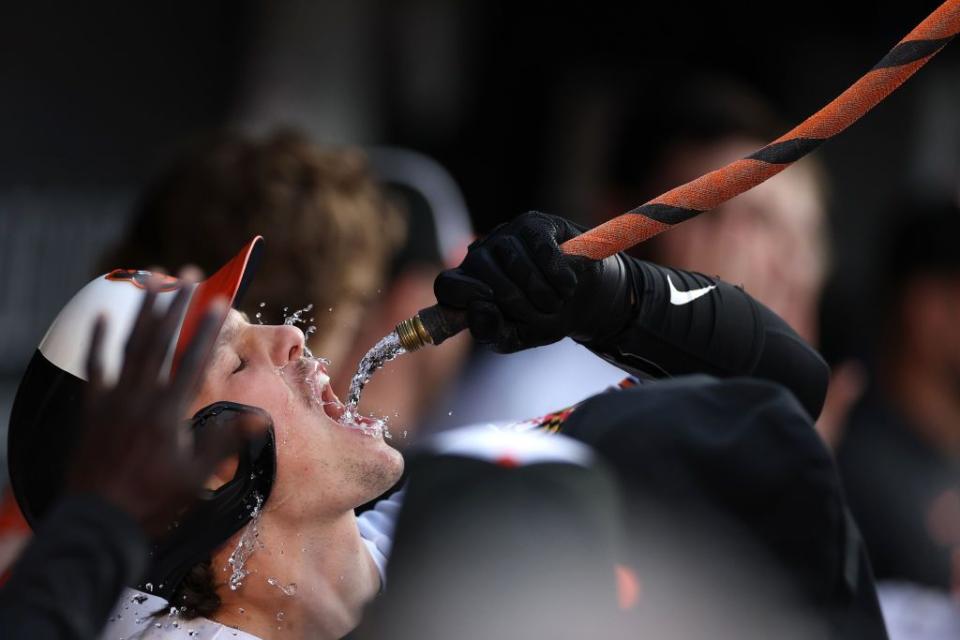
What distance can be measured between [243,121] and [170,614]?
3533mm

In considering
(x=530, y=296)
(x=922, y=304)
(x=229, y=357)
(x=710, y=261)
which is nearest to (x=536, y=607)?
(x=530, y=296)

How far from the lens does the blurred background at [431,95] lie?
4.60 m

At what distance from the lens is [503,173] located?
587cm

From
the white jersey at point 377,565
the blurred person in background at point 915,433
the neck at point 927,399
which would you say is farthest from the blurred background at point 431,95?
the white jersey at point 377,565

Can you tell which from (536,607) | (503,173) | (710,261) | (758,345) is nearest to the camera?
(536,607)

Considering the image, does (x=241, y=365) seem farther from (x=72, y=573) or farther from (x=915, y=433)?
(x=915, y=433)

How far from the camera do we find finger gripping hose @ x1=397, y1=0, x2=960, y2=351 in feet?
5.52

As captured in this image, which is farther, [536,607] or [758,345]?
[758,345]

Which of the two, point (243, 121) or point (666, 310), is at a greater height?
point (666, 310)

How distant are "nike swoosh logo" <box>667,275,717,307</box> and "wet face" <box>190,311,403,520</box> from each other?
1.50ft

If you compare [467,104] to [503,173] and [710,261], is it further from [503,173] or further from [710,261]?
[710,261]

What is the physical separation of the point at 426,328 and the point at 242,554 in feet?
1.63

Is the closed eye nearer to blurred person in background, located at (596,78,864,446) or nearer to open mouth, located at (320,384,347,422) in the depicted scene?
open mouth, located at (320,384,347,422)

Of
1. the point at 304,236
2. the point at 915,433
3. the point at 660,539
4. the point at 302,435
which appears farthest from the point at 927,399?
the point at 660,539
